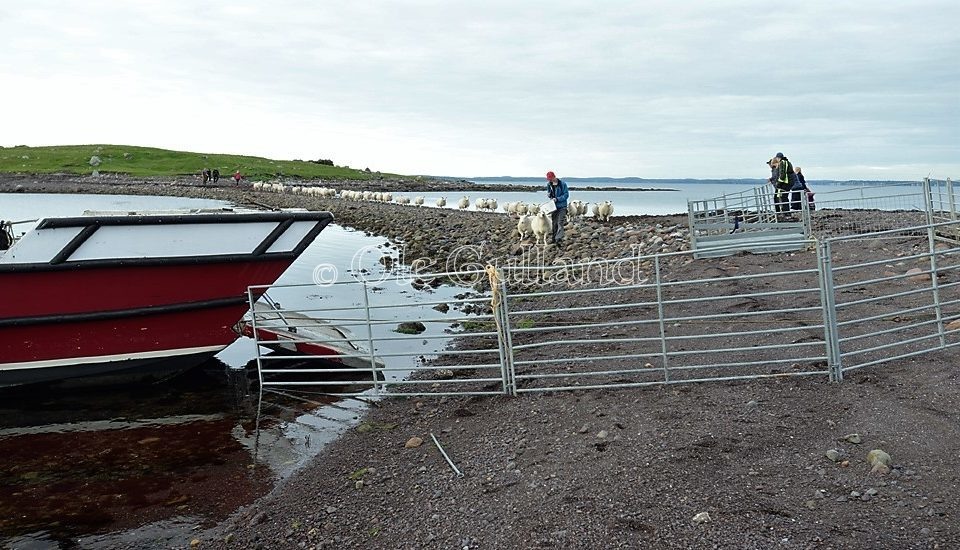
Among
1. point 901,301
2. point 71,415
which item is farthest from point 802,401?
point 71,415

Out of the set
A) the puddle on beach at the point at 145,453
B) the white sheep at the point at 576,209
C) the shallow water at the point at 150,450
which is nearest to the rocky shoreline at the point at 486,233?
the white sheep at the point at 576,209

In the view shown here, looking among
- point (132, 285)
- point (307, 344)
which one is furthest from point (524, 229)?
Answer: point (132, 285)

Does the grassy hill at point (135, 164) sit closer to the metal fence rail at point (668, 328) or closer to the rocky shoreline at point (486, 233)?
the rocky shoreline at point (486, 233)

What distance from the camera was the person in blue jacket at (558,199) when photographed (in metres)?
18.7

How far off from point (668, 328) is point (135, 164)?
4482 inches

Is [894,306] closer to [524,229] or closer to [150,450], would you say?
[150,450]

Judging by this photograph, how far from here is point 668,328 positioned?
9875mm

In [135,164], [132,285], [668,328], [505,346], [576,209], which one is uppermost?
[135,164]

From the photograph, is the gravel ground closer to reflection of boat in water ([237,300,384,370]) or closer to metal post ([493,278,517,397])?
metal post ([493,278,517,397])

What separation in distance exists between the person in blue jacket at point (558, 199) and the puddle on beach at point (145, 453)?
10.0 metres

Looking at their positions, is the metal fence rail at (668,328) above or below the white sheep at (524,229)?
below

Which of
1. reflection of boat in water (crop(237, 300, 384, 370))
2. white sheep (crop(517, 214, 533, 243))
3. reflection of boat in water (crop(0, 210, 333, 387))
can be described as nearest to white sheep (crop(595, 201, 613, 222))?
white sheep (crop(517, 214, 533, 243))

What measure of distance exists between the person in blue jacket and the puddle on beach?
10049mm

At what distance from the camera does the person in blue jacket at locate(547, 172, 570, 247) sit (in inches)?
734
